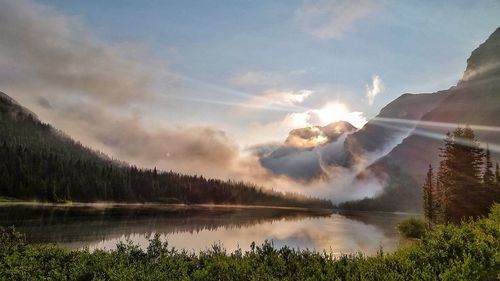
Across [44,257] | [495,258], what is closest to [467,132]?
[495,258]

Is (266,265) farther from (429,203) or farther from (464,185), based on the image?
(429,203)

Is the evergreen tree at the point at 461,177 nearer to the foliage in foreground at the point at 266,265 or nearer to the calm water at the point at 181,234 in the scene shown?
the calm water at the point at 181,234

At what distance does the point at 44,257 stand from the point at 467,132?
2873 inches

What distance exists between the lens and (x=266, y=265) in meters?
15.9

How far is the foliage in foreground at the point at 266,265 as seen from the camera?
14188 millimetres

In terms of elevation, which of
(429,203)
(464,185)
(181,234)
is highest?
(464,185)

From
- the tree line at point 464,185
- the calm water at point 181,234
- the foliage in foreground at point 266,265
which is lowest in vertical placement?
the calm water at point 181,234

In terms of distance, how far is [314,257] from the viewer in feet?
57.3

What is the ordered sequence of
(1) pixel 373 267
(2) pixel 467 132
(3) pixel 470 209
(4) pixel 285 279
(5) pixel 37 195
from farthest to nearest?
(5) pixel 37 195 → (2) pixel 467 132 → (3) pixel 470 209 → (1) pixel 373 267 → (4) pixel 285 279

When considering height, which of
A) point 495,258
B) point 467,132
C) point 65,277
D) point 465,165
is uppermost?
point 467,132

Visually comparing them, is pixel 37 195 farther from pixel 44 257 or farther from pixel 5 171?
pixel 44 257

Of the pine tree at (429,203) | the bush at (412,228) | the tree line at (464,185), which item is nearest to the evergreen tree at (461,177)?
the tree line at (464,185)

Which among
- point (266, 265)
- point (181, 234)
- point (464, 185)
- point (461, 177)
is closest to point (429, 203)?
point (464, 185)

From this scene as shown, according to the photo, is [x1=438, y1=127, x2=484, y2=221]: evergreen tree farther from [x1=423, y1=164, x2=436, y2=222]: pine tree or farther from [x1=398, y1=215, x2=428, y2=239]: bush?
[x1=423, y1=164, x2=436, y2=222]: pine tree
